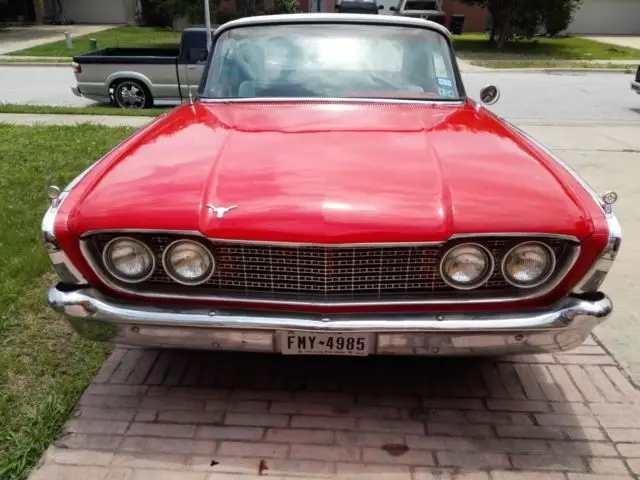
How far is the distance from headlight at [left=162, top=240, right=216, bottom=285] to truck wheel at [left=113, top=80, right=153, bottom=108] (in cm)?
930

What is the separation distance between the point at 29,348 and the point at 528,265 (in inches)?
104

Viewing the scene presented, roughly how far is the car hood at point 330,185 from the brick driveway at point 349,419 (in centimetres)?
97

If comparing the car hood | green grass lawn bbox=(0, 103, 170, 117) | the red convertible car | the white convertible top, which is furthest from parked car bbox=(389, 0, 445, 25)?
the red convertible car

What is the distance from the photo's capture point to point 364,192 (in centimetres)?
259

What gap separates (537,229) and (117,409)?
6.79 ft

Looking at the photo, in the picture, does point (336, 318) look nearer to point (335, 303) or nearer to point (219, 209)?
point (335, 303)

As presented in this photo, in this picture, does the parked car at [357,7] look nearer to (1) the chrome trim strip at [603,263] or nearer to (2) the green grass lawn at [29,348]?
(2) the green grass lawn at [29,348]

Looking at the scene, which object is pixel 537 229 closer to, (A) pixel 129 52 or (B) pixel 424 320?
(B) pixel 424 320

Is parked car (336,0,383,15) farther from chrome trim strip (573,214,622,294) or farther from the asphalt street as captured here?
chrome trim strip (573,214,622,294)

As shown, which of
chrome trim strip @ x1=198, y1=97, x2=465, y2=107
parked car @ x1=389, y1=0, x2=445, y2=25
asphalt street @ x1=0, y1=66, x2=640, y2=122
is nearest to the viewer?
chrome trim strip @ x1=198, y1=97, x2=465, y2=107

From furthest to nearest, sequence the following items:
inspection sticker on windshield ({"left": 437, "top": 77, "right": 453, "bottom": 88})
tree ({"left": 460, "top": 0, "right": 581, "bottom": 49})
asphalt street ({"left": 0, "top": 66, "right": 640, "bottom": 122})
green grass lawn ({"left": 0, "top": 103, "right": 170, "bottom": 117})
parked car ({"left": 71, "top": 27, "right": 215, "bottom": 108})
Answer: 1. tree ({"left": 460, "top": 0, "right": 581, "bottom": 49})
2. asphalt street ({"left": 0, "top": 66, "right": 640, "bottom": 122})
3. parked car ({"left": 71, "top": 27, "right": 215, "bottom": 108})
4. green grass lawn ({"left": 0, "top": 103, "right": 170, "bottom": 117})
5. inspection sticker on windshield ({"left": 437, "top": 77, "right": 453, "bottom": 88})

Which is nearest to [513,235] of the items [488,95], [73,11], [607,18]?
[488,95]

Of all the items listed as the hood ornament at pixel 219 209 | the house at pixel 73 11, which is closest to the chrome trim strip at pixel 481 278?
the hood ornament at pixel 219 209

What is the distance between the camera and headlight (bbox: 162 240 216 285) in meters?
2.55
